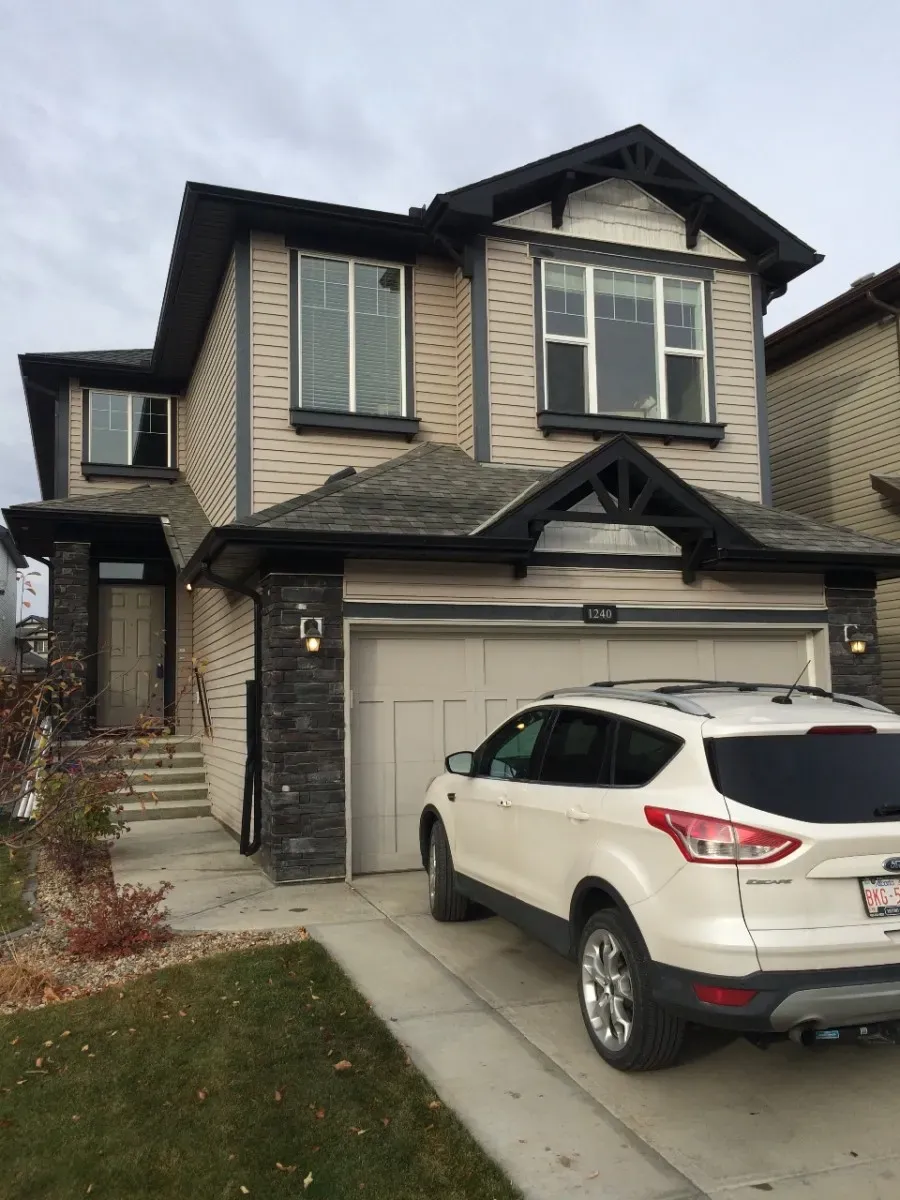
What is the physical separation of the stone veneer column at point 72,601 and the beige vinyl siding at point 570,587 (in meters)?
6.41

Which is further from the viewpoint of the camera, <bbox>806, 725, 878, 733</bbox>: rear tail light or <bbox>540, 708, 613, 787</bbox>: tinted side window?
<bbox>540, 708, 613, 787</bbox>: tinted side window

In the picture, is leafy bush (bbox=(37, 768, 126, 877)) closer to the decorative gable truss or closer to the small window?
the small window

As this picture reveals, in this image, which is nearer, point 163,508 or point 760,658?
point 760,658

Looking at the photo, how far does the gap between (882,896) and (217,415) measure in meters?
10.0

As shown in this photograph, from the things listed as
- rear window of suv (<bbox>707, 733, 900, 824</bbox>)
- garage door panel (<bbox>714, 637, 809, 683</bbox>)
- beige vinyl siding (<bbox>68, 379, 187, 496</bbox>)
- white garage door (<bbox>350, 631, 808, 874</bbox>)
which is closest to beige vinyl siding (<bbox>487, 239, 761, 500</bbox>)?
garage door panel (<bbox>714, 637, 809, 683</bbox>)

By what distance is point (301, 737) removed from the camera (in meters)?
8.74

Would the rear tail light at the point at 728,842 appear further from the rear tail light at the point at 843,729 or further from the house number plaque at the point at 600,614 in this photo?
the house number plaque at the point at 600,614

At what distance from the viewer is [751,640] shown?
10.7 m

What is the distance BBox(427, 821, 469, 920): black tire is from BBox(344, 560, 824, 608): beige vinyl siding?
2.57 meters

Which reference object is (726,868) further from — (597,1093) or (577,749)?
→ (577,749)

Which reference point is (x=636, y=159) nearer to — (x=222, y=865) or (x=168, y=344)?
(x=168, y=344)

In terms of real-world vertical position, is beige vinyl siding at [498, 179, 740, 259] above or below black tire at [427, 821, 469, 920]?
above

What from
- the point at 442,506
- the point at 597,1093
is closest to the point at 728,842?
the point at 597,1093

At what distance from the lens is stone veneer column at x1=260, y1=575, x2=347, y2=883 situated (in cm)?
866
